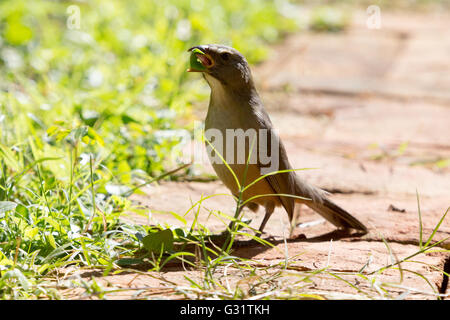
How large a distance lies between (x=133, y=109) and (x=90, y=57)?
1565 millimetres

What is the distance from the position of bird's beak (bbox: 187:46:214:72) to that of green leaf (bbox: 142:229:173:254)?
3.04 ft

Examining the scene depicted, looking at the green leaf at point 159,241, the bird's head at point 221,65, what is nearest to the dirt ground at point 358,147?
the green leaf at point 159,241

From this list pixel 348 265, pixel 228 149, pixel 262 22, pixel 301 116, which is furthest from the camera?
pixel 262 22

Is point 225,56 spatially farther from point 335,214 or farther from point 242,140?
point 335,214

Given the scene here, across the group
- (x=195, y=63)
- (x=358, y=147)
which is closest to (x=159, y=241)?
(x=195, y=63)

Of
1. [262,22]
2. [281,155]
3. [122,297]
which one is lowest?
[122,297]

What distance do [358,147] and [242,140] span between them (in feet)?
5.84

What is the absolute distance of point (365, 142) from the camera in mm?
4902

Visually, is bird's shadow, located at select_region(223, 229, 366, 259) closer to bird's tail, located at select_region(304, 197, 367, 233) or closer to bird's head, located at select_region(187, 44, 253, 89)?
bird's tail, located at select_region(304, 197, 367, 233)

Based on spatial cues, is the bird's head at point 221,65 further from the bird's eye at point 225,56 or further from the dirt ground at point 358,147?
the dirt ground at point 358,147

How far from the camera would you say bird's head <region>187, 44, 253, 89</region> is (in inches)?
131

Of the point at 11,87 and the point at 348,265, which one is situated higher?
the point at 11,87

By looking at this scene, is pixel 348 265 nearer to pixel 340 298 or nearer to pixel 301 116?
pixel 340 298
